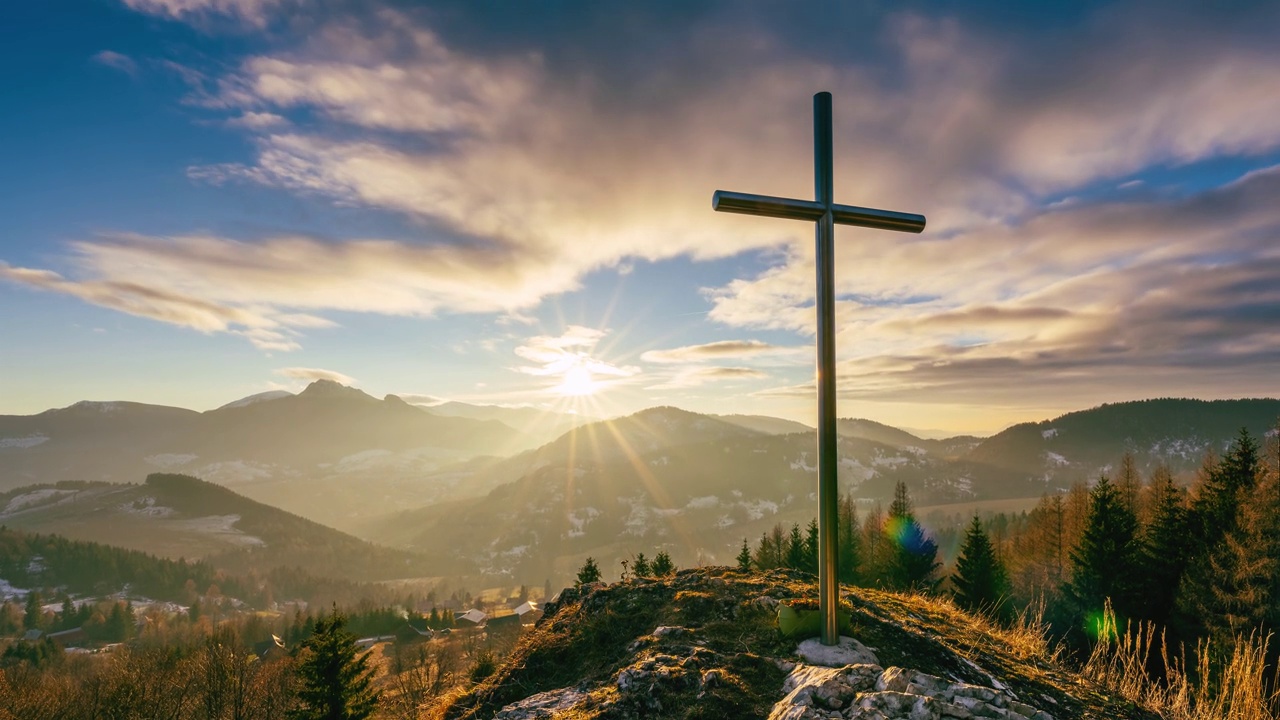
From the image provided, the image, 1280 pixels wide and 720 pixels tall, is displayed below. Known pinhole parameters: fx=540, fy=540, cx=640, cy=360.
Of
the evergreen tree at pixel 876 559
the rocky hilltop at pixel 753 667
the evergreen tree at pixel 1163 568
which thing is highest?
the rocky hilltop at pixel 753 667

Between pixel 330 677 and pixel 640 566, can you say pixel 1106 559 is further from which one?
pixel 330 677

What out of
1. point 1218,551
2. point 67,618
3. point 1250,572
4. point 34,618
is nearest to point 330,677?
point 1250,572

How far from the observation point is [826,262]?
6250mm

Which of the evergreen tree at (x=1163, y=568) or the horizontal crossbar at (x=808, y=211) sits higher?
the horizontal crossbar at (x=808, y=211)

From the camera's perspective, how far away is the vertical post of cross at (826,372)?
231 inches

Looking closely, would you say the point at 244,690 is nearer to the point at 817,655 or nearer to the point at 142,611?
the point at 817,655

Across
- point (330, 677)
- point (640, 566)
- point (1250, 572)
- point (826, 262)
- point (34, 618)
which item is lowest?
point (34, 618)

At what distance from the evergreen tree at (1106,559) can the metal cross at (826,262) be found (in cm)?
3300

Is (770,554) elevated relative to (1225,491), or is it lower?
lower

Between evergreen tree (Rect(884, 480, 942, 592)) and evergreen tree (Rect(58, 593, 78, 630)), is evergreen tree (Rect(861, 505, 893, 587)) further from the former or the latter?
evergreen tree (Rect(58, 593, 78, 630))

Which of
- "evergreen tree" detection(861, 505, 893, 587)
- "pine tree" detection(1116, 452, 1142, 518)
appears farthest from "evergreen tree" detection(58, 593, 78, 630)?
"pine tree" detection(1116, 452, 1142, 518)

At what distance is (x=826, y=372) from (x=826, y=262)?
1277 millimetres

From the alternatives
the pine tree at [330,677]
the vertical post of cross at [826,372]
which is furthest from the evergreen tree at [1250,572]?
the pine tree at [330,677]

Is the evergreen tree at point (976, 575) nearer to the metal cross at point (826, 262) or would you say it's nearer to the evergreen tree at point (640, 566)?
the evergreen tree at point (640, 566)
